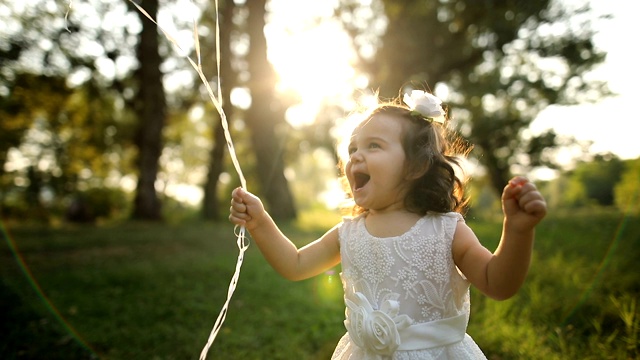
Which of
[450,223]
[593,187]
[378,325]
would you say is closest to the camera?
[378,325]

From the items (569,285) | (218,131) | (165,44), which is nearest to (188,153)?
(218,131)

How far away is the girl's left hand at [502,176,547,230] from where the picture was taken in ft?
5.13

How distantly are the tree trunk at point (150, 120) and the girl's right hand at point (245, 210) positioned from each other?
1144 cm

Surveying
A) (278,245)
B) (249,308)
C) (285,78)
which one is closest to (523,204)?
(278,245)

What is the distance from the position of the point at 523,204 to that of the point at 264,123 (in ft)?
41.4

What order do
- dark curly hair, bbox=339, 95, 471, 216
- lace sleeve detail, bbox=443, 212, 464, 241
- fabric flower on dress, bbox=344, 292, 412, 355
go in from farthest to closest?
1. dark curly hair, bbox=339, 95, 471, 216
2. lace sleeve detail, bbox=443, 212, 464, 241
3. fabric flower on dress, bbox=344, 292, 412, 355

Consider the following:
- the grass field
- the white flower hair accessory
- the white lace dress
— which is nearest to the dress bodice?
the white lace dress

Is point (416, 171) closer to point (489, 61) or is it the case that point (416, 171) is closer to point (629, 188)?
point (489, 61)

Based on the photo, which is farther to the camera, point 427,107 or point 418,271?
point 427,107

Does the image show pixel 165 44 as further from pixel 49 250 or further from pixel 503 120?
pixel 503 120

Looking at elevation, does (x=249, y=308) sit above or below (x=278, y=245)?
below

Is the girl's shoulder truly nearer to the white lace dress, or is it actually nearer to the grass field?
the white lace dress

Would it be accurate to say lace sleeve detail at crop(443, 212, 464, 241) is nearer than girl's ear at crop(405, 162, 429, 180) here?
Yes

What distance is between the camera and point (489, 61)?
49.3ft
